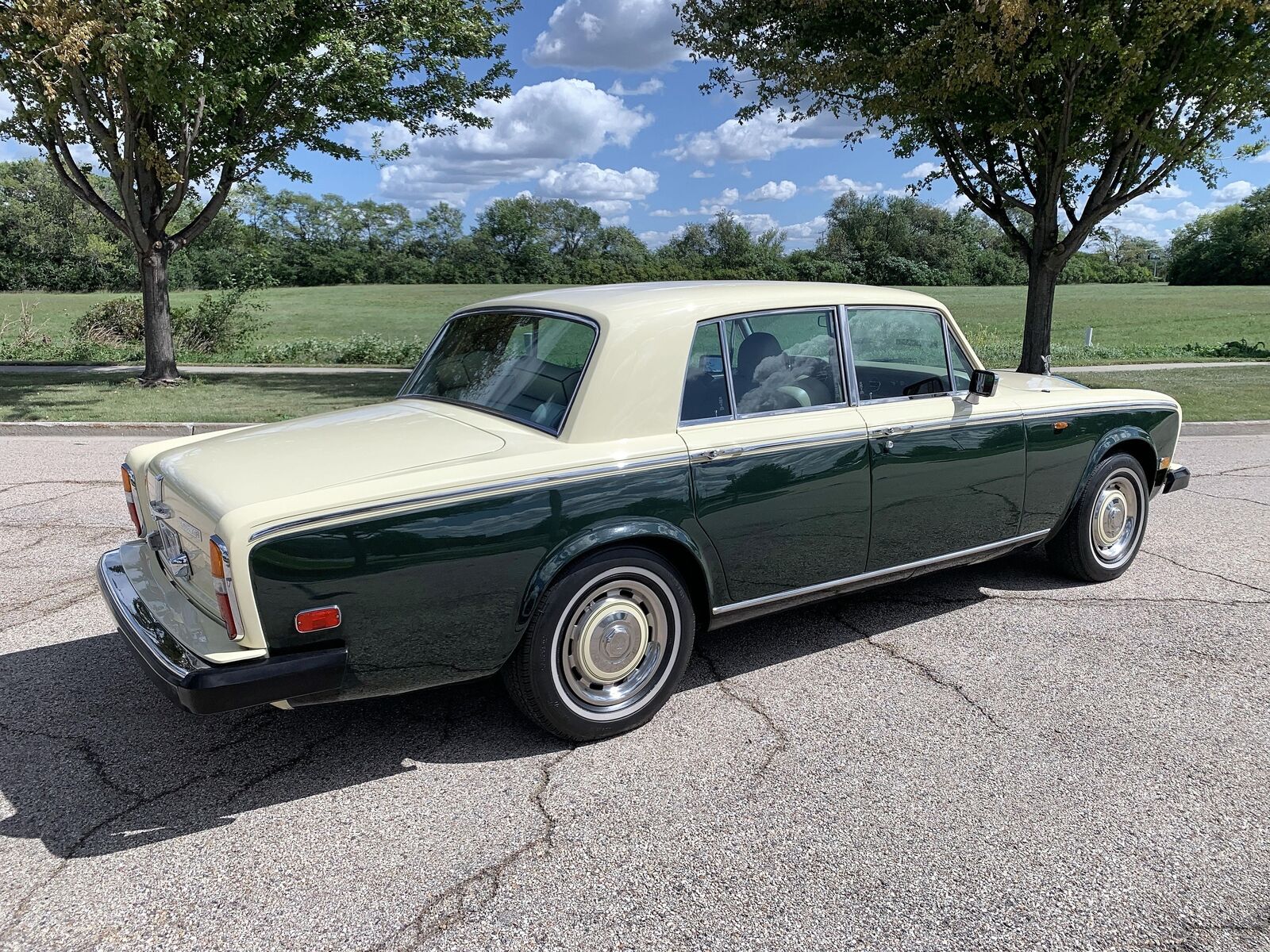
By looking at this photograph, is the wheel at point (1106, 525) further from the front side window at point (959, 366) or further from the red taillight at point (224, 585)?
the red taillight at point (224, 585)

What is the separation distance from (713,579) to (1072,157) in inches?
473

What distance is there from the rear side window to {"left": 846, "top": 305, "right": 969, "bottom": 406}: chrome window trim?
0.73 meters

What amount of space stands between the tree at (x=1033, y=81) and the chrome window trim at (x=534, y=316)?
29.5 ft

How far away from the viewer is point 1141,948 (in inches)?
91.8

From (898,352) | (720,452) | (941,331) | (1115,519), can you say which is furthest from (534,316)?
(1115,519)

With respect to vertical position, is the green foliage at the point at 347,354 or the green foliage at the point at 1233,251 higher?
the green foliage at the point at 1233,251

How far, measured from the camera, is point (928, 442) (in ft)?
13.6

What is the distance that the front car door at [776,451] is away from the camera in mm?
3559

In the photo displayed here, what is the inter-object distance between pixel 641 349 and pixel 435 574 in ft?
3.90

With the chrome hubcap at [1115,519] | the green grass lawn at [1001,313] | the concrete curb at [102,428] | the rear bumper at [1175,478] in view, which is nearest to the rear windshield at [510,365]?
the chrome hubcap at [1115,519]

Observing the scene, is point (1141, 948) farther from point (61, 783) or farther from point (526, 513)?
point (61, 783)

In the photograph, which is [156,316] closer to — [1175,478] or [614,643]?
[614,643]

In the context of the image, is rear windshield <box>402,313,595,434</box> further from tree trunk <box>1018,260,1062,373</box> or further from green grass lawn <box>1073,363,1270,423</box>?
tree trunk <box>1018,260,1062,373</box>

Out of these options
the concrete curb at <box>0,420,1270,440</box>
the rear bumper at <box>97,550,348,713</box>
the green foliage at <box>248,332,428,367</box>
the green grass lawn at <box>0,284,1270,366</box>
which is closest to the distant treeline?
the green grass lawn at <box>0,284,1270,366</box>
